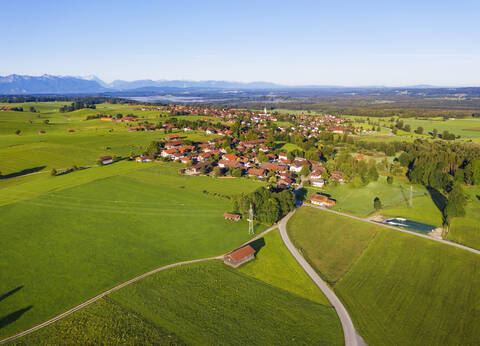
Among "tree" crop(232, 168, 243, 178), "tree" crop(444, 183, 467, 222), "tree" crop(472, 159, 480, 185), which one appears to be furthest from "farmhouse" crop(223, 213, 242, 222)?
"tree" crop(472, 159, 480, 185)

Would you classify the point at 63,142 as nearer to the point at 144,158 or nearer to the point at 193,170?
the point at 144,158

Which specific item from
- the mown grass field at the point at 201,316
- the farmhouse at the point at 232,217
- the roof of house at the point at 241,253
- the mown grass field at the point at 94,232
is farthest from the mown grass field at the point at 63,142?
the roof of house at the point at 241,253

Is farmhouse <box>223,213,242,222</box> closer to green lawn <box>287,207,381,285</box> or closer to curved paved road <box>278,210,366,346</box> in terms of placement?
curved paved road <box>278,210,366,346</box>

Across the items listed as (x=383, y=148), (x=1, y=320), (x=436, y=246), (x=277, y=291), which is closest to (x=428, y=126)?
(x=383, y=148)

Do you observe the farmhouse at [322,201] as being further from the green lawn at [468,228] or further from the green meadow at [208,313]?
the green meadow at [208,313]

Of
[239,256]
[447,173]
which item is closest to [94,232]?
[239,256]
